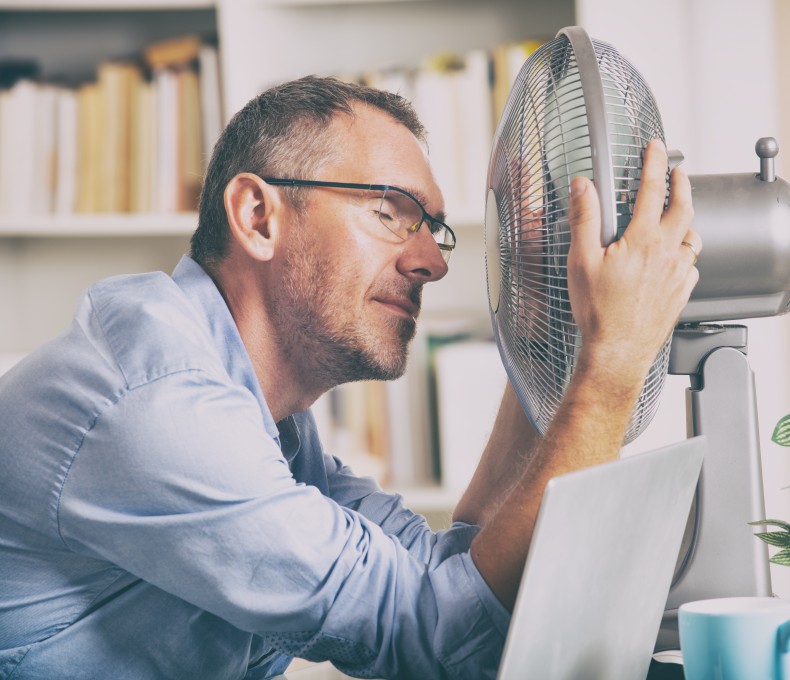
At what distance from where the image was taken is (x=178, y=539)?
2.51 ft

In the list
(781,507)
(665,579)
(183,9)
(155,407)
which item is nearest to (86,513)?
(155,407)

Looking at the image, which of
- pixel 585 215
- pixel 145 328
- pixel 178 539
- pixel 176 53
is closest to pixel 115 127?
pixel 176 53

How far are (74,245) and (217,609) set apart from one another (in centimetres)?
174

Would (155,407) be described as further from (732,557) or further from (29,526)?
(732,557)

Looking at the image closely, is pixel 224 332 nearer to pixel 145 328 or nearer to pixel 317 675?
pixel 145 328

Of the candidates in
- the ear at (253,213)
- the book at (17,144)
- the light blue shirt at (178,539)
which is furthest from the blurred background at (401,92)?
the light blue shirt at (178,539)

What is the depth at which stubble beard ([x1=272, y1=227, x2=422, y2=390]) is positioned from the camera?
1.04 metres

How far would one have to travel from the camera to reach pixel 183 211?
6.94 ft

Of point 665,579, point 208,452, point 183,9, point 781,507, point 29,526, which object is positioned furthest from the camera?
point 183,9

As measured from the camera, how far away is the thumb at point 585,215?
677 mm

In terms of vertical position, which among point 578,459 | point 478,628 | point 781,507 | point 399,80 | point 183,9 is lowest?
point 781,507

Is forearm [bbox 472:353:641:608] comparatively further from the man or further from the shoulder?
the shoulder

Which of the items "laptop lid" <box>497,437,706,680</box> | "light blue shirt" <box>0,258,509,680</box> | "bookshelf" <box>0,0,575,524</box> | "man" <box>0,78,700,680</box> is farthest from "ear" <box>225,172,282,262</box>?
"bookshelf" <box>0,0,575,524</box>

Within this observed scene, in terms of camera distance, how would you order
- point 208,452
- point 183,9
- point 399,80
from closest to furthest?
1. point 208,452
2. point 399,80
3. point 183,9
